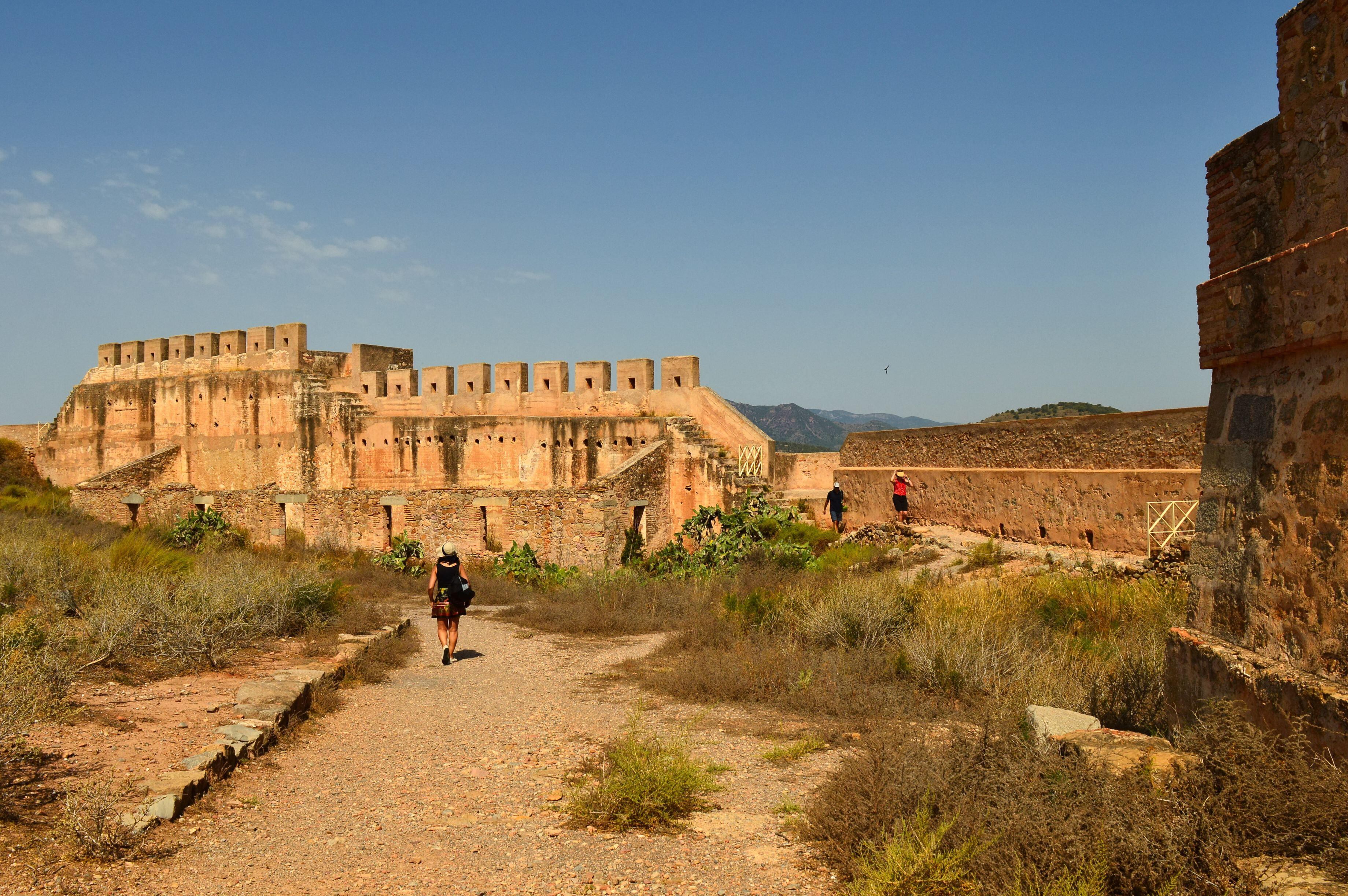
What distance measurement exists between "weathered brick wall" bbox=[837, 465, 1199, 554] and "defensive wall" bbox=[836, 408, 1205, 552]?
0.01 m

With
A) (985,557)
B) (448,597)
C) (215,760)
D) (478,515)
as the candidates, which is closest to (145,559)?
(448,597)

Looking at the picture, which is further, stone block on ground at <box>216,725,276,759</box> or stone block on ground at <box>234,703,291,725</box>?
stone block on ground at <box>234,703,291,725</box>

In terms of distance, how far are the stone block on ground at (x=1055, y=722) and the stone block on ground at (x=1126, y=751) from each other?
99 millimetres

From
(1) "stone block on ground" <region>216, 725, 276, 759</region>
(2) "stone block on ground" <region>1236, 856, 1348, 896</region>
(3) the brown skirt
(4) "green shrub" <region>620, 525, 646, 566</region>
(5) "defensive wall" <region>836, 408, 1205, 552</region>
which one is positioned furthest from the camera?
(4) "green shrub" <region>620, 525, 646, 566</region>

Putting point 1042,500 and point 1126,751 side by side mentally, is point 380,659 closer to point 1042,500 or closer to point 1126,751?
point 1126,751

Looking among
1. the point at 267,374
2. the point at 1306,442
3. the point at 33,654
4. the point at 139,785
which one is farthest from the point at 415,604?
the point at 267,374

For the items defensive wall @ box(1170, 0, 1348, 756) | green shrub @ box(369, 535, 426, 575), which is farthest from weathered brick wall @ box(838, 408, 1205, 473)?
green shrub @ box(369, 535, 426, 575)

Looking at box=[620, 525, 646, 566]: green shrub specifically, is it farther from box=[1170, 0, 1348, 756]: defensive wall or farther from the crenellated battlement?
box=[1170, 0, 1348, 756]: defensive wall

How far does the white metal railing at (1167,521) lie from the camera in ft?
32.2

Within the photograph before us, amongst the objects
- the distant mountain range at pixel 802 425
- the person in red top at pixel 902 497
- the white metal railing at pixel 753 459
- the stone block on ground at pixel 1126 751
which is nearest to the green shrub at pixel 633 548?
the white metal railing at pixel 753 459

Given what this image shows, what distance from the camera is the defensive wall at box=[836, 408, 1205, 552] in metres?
10.7

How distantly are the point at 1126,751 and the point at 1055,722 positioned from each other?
0.84 m

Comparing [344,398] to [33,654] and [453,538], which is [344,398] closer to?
[453,538]

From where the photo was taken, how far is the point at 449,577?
8555 millimetres
